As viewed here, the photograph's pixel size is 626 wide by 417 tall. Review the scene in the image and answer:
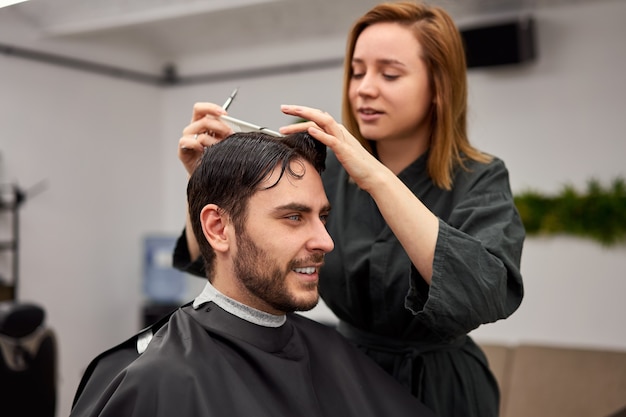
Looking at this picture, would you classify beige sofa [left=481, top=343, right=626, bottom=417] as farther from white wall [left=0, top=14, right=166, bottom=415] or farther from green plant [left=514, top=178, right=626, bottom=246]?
white wall [left=0, top=14, right=166, bottom=415]

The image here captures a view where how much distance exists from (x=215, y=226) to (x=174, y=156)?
16.6ft

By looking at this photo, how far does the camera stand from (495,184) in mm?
1518

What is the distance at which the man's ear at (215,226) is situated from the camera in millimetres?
1425

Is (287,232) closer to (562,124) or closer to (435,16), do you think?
(435,16)

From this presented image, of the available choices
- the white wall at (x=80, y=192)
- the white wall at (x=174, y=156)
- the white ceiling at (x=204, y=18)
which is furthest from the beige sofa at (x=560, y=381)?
the white wall at (x=80, y=192)

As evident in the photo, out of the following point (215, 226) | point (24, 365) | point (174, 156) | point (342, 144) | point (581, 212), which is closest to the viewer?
point (342, 144)

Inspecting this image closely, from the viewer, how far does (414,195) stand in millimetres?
1414

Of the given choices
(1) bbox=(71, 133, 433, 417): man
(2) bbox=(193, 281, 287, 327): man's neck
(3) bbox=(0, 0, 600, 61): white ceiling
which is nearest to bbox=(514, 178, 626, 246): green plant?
(3) bbox=(0, 0, 600, 61): white ceiling

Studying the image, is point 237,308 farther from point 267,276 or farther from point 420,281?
point 420,281

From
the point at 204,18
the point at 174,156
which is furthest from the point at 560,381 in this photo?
the point at 174,156

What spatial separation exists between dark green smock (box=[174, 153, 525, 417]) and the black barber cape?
0.08 m

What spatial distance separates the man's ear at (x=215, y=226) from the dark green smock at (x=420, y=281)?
0.33 metres

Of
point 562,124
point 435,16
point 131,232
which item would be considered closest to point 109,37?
point 131,232

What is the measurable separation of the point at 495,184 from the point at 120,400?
89 cm
